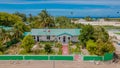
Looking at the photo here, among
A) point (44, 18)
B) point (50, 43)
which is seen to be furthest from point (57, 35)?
point (44, 18)

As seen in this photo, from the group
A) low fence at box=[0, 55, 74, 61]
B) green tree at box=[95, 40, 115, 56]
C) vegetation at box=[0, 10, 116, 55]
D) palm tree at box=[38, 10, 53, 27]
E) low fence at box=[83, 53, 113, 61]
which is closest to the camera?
green tree at box=[95, 40, 115, 56]

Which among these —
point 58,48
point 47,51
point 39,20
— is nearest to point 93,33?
point 58,48

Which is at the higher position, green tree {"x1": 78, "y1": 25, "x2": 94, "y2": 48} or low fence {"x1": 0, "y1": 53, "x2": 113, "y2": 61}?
green tree {"x1": 78, "y1": 25, "x2": 94, "y2": 48}

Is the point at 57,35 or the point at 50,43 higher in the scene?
the point at 57,35

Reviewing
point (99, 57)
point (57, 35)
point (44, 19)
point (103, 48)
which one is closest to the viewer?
point (99, 57)

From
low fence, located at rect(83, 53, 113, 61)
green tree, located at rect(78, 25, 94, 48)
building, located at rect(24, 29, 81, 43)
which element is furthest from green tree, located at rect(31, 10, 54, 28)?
low fence, located at rect(83, 53, 113, 61)

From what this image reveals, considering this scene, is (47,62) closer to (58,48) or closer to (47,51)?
(47,51)

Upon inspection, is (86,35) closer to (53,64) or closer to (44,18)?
(53,64)

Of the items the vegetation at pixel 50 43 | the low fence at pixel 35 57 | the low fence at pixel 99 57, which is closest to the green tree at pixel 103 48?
the vegetation at pixel 50 43

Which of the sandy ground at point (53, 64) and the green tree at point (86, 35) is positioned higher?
the green tree at point (86, 35)

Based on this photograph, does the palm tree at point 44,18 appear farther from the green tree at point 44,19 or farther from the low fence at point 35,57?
the low fence at point 35,57

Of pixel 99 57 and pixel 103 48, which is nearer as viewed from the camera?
pixel 99 57

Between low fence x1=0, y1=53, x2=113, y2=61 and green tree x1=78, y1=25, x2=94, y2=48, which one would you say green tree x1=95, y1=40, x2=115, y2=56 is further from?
green tree x1=78, y1=25, x2=94, y2=48
